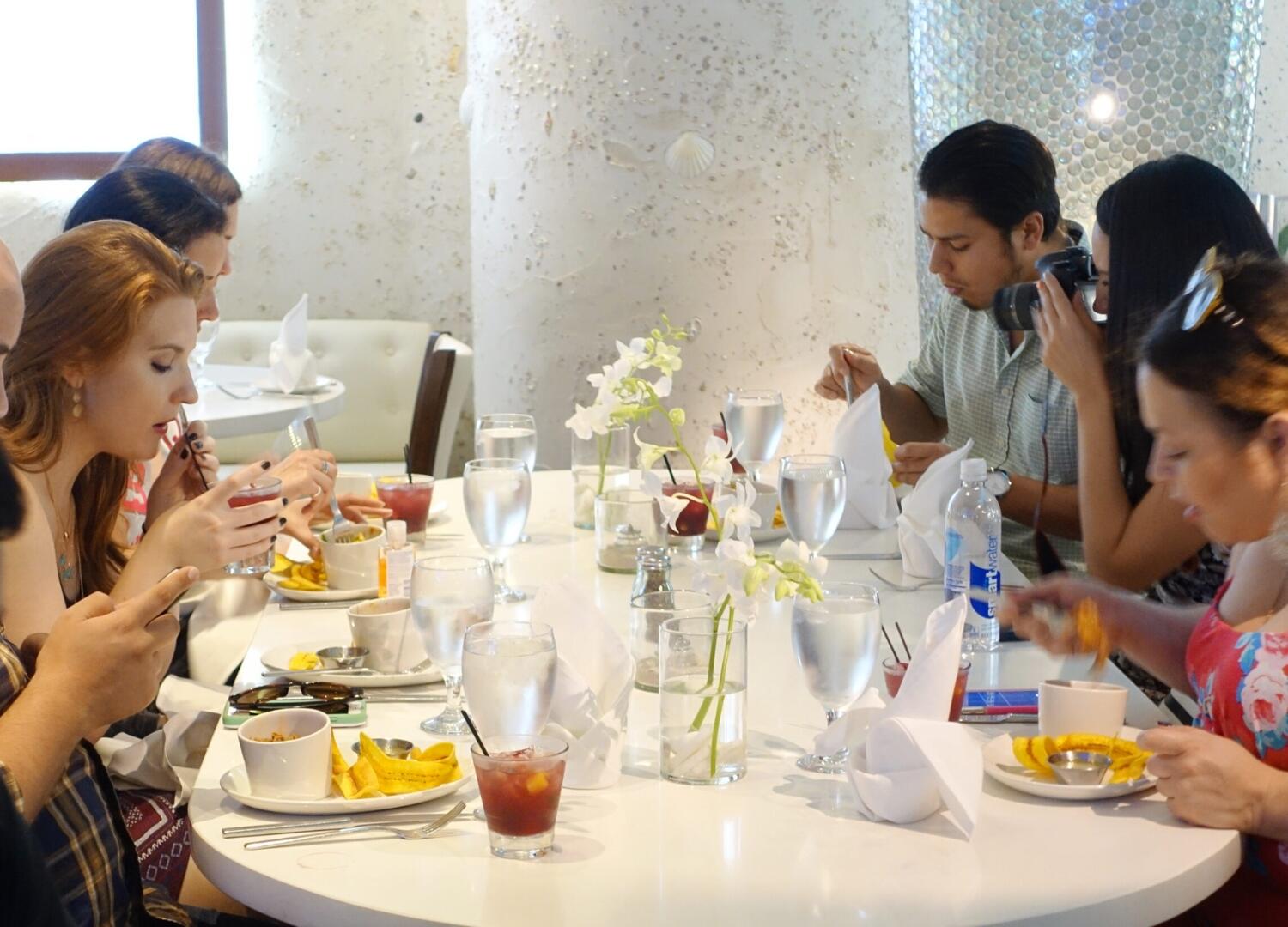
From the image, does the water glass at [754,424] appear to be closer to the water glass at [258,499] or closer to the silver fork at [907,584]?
the silver fork at [907,584]

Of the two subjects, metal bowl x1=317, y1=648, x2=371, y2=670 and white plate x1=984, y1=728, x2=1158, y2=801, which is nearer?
white plate x1=984, y1=728, x2=1158, y2=801

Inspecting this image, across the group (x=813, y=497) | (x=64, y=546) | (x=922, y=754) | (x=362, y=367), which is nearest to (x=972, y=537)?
(x=813, y=497)

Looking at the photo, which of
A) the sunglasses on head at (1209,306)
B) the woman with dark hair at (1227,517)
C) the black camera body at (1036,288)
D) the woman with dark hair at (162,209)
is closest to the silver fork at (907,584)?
the woman with dark hair at (1227,517)

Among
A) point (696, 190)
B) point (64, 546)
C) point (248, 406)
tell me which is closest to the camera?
point (64, 546)

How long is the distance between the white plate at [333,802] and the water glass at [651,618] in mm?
323

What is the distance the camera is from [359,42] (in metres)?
5.30

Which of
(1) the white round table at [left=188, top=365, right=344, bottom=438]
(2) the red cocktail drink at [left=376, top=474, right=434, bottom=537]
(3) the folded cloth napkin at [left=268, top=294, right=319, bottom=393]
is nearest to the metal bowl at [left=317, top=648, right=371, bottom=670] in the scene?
(2) the red cocktail drink at [left=376, top=474, right=434, bottom=537]

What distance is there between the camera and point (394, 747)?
4.12 feet

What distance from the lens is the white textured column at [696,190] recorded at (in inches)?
134

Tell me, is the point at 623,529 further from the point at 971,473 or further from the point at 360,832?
the point at 360,832

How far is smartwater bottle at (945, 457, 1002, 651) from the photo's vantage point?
1689 mm

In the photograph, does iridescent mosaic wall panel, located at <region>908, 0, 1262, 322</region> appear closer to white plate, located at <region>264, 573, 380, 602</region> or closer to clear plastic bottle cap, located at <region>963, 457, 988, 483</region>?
clear plastic bottle cap, located at <region>963, 457, 988, 483</region>

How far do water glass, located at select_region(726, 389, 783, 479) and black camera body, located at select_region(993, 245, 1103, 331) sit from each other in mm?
468

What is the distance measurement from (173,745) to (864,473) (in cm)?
116
